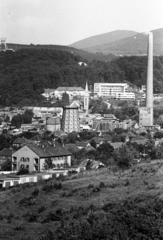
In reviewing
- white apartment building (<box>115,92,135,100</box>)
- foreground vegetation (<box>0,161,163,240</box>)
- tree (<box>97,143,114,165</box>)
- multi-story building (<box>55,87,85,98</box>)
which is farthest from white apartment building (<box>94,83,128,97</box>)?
foreground vegetation (<box>0,161,163,240</box>)

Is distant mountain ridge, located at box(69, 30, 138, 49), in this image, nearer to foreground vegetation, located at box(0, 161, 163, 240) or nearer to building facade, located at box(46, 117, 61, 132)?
building facade, located at box(46, 117, 61, 132)

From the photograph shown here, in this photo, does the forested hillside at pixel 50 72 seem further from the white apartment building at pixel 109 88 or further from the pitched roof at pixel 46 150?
the pitched roof at pixel 46 150

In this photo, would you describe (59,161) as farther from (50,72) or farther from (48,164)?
(50,72)

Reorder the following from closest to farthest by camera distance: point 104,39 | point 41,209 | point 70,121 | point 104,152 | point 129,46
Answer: point 41,209 → point 104,152 → point 70,121 → point 129,46 → point 104,39

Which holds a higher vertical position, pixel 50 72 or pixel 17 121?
pixel 50 72

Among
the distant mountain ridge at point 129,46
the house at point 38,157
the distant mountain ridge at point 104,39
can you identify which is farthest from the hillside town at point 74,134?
the distant mountain ridge at point 104,39

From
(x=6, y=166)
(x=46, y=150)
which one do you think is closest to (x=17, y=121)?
(x=6, y=166)

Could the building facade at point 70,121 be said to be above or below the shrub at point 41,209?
below

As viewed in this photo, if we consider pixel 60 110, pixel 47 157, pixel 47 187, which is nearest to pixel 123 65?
pixel 60 110
